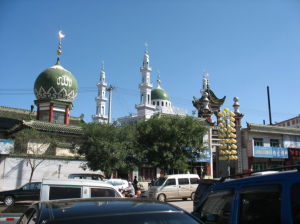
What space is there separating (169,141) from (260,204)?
2134 cm

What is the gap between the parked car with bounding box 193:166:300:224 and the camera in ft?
11.7

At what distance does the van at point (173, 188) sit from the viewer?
20266 mm

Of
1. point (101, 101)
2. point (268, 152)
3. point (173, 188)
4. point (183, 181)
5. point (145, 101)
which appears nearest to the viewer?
point (173, 188)

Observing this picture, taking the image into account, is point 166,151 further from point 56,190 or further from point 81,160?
point 56,190

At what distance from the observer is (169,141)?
25.3 m

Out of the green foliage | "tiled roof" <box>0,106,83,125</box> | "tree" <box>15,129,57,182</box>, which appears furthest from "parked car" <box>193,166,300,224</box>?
"tiled roof" <box>0,106,83,125</box>

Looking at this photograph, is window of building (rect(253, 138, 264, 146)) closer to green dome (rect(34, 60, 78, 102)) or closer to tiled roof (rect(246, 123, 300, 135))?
tiled roof (rect(246, 123, 300, 135))

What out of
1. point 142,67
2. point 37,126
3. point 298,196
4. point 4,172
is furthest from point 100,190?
point 142,67

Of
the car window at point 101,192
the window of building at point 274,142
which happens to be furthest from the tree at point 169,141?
the car window at point 101,192

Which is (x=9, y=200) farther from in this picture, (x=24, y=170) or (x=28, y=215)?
(x=28, y=215)

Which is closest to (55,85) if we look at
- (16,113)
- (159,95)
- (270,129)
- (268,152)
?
(16,113)

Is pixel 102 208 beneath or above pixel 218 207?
above

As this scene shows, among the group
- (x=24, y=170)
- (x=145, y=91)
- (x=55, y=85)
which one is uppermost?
(x=145, y=91)

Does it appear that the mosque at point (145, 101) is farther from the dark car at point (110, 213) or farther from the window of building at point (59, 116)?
the dark car at point (110, 213)
